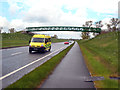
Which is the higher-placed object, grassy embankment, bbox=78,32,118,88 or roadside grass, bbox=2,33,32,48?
roadside grass, bbox=2,33,32,48

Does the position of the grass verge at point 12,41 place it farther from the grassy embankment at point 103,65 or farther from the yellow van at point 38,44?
the grassy embankment at point 103,65

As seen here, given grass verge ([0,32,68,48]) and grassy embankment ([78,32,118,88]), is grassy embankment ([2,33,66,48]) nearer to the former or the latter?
grass verge ([0,32,68,48])

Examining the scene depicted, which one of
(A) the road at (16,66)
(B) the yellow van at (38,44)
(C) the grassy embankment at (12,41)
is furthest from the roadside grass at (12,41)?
(A) the road at (16,66)

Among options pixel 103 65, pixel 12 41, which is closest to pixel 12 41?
pixel 12 41

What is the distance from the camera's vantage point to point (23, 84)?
4.97 meters

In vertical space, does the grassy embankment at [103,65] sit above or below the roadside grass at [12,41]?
below

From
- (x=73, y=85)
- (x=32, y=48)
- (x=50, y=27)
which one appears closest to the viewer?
(x=73, y=85)

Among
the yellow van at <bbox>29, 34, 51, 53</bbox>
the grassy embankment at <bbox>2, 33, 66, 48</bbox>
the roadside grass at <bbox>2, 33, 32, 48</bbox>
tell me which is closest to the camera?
the yellow van at <bbox>29, 34, 51, 53</bbox>

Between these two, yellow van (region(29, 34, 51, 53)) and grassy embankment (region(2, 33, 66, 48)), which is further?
grassy embankment (region(2, 33, 66, 48))

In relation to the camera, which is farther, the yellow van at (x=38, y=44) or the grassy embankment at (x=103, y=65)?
the yellow van at (x=38, y=44)

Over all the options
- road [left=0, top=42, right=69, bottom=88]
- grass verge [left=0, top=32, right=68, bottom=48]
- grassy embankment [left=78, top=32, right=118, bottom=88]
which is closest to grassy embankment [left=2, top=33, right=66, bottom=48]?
grass verge [left=0, top=32, right=68, bottom=48]

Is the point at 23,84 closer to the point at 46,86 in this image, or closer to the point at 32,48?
the point at 46,86

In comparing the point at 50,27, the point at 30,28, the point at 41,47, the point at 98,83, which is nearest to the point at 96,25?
the point at 50,27

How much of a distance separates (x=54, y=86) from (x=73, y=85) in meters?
0.69
